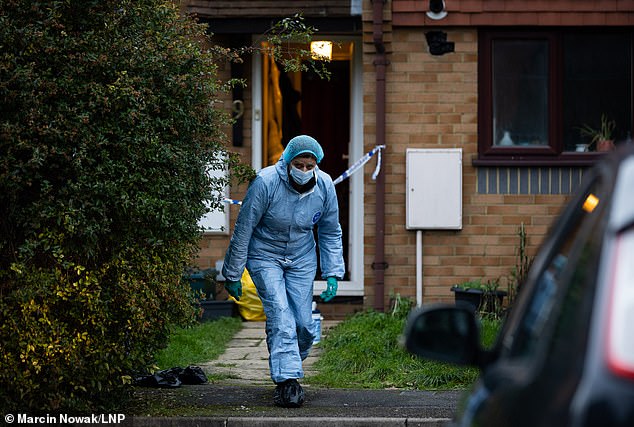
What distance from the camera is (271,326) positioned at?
25.9 ft

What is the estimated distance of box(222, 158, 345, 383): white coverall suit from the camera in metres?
7.88

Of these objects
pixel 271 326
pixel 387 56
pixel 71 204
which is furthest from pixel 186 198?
pixel 387 56

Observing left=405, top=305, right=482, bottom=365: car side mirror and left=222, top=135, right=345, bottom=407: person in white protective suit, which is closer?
left=405, top=305, right=482, bottom=365: car side mirror

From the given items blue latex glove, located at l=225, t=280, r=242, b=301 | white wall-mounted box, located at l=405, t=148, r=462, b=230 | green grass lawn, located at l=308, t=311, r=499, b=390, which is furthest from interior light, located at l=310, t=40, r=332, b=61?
blue latex glove, located at l=225, t=280, r=242, b=301

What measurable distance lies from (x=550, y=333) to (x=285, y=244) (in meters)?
5.60

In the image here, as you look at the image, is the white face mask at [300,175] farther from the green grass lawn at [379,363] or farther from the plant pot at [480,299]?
the plant pot at [480,299]

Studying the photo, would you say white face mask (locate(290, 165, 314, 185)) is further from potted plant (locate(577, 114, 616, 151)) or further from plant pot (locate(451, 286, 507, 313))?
potted plant (locate(577, 114, 616, 151))

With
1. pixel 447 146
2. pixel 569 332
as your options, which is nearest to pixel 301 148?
pixel 447 146

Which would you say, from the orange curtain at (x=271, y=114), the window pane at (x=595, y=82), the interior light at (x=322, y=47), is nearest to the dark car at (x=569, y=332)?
the window pane at (x=595, y=82)

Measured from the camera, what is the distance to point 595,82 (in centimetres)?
1248

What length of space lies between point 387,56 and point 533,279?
934 cm

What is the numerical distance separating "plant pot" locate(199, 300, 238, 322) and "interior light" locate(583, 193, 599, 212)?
937cm

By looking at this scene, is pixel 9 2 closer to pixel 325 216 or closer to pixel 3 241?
pixel 3 241

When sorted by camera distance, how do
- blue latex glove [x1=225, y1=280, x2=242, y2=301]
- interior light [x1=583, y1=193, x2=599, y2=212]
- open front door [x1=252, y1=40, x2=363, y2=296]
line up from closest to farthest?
interior light [x1=583, y1=193, x2=599, y2=212] → blue latex glove [x1=225, y1=280, x2=242, y2=301] → open front door [x1=252, y1=40, x2=363, y2=296]
